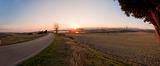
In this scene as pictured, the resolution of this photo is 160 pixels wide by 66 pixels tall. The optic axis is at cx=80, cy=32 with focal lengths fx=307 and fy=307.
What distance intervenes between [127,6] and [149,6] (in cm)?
140

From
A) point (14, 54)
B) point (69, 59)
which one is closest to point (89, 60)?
point (69, 59)

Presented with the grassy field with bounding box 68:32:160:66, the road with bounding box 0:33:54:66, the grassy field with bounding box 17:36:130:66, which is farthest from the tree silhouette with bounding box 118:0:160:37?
the grassy field with bounding box 68:32:160:66

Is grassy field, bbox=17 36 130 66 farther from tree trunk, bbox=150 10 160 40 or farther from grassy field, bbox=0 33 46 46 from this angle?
grassy field, bbox=0 33 46 46

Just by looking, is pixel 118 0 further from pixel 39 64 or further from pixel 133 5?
pixel 39 64

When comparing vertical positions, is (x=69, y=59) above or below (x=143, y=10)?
below

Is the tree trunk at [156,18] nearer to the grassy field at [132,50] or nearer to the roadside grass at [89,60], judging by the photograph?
the roadside grass at [89,60]

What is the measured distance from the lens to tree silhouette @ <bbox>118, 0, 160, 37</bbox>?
16.6m

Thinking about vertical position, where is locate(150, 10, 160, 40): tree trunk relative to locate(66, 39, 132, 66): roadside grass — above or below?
above

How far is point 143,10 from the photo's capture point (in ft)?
57.0

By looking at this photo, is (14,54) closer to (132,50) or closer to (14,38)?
(132,50)

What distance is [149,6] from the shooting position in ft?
54.4

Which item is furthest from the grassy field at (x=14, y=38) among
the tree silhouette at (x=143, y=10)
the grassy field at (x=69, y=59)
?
the tree silhouette at (x=143, y=10)

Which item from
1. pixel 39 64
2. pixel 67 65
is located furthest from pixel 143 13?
pixel 39 64

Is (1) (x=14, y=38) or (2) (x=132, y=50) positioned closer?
(2) (x=132, y=50)
